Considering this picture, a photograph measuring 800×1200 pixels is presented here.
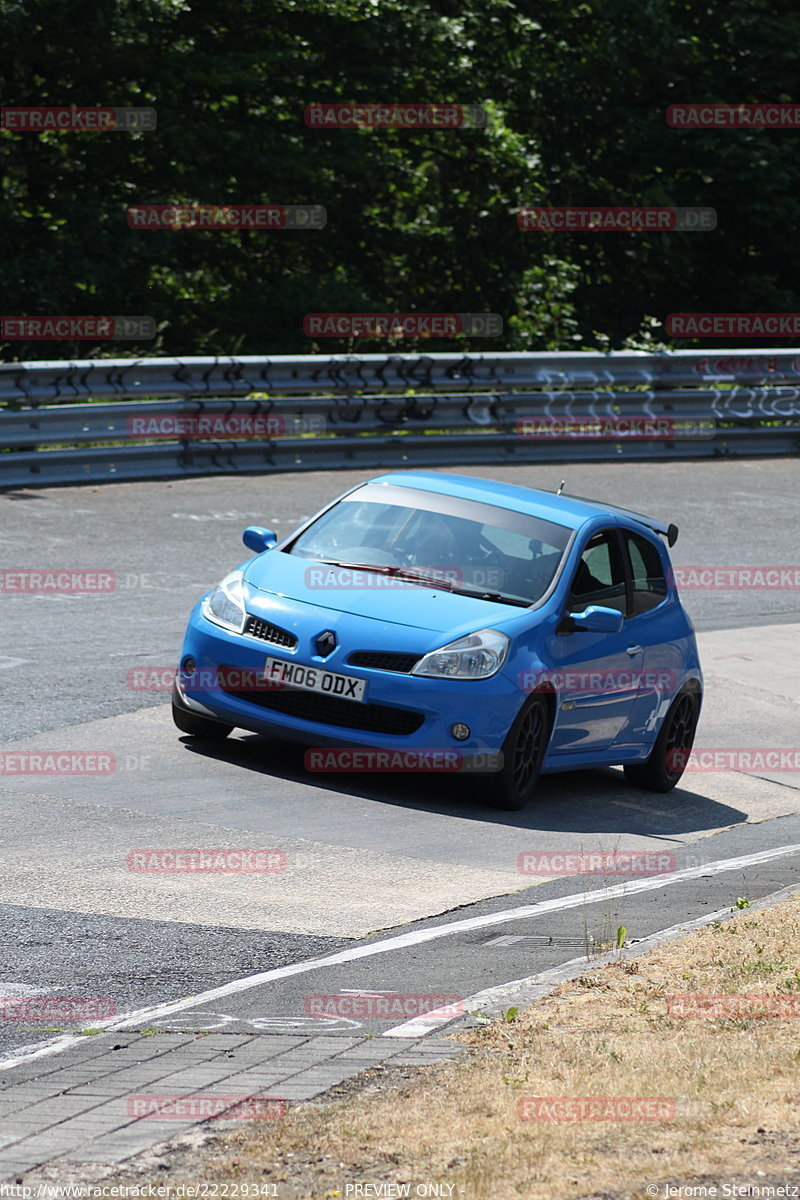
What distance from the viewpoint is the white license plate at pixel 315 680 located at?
9.12 m

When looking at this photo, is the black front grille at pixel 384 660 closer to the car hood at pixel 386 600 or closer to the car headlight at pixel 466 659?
the car headlight at pixel 466 659

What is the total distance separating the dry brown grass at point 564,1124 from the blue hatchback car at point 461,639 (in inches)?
127

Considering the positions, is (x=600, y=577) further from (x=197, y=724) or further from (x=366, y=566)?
(x=197, y=724)

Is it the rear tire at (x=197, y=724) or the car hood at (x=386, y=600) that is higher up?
the car hood at (x=386, y=600)

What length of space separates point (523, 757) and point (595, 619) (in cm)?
93

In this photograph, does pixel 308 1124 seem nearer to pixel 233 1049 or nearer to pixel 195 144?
pixel 233 1049

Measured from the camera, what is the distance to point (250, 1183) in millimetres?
4180

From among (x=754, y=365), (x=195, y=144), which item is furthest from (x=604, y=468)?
(x=195, y=144)

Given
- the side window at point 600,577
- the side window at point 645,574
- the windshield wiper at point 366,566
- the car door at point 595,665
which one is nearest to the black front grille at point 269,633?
the windshield wiper at point 366,566

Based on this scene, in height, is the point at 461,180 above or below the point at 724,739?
above

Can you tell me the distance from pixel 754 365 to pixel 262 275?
922cm

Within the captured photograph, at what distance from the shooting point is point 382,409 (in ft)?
66.1

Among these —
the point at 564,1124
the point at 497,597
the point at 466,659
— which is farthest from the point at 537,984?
the point at 497,597

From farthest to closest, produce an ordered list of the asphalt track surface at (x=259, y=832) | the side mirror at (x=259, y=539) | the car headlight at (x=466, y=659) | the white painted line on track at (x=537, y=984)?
the side mirror at (x=259, y=539) → the car headlight at (x=466, y=659) → the asphalt track surface at (x=259, y=832) → the white painted line on track at (x=537, y=984)
